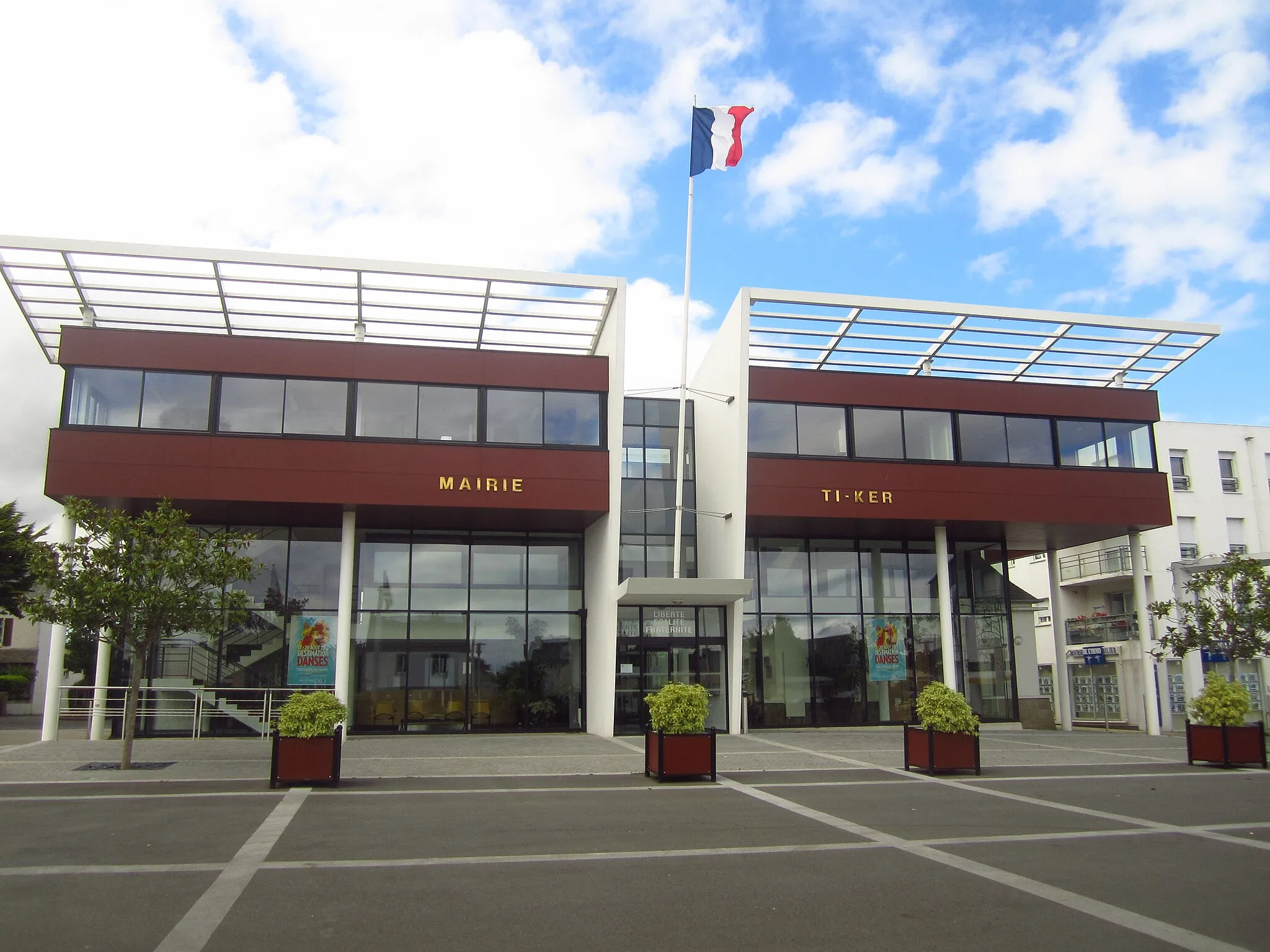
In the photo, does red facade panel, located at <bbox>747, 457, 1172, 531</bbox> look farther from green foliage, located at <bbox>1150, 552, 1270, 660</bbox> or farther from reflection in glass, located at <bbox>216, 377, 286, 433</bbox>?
reflection in glass, located at <bbox>216, 377, 286, 433</bbox>

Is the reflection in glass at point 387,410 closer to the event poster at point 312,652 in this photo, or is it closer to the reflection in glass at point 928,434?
the event poster at point 312,652

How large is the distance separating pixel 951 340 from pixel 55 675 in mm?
23904

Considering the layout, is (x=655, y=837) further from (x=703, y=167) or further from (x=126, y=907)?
(x=703, y=167)

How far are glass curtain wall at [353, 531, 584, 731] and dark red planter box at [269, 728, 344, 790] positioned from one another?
11048 millimetres

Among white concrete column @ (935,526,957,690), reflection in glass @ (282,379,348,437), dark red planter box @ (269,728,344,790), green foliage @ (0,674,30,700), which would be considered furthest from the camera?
green foliage @ (0,674,30,700)

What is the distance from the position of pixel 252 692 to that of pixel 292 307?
32.1ft

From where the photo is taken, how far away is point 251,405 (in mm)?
23438

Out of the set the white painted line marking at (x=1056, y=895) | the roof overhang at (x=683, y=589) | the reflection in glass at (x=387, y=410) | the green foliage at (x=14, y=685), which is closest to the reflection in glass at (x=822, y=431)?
the roof overhang at (x=683, y=589)

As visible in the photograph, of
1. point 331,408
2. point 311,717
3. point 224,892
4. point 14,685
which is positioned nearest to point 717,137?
point 331,408

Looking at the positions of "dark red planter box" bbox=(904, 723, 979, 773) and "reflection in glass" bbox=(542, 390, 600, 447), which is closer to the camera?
"dark red planter box" bbox=(904, 723, 979, 773)

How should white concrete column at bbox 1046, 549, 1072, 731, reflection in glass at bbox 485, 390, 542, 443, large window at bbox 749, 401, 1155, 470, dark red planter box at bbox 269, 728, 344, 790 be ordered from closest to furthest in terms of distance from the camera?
dark red planter box at bbox 269, 728, 344, 790
reflection in glass at bbox 485, 390, 542, 443
large window at bbox 749, 401, 1155, 470
white concrete column at bbox 1046, 549, 1072, 731

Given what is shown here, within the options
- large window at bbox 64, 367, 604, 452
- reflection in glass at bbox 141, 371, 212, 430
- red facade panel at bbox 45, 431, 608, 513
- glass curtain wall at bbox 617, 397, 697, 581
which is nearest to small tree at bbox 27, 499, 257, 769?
red facade panel at bbox 45, 431, 608, 513

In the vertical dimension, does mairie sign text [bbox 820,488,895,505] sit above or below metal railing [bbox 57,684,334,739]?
above

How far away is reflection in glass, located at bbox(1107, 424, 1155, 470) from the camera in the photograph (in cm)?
2806
